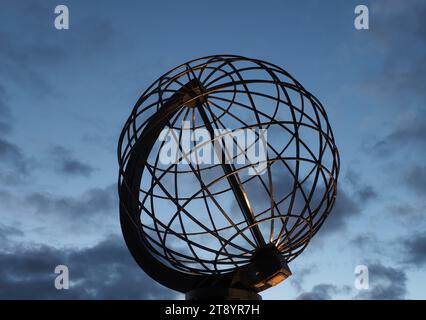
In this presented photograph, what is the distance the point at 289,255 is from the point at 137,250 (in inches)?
78.4

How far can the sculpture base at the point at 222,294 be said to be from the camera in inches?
237

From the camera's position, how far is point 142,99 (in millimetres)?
6559

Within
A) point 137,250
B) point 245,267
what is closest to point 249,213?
point 245,267

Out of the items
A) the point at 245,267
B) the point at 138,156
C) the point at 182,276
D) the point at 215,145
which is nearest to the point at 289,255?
the point at 245,267

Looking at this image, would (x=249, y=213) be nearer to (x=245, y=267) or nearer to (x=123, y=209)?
(x=245, y=267)

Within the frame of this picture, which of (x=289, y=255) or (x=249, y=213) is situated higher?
(x=249, y=213)

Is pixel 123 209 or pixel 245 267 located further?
pixel 123 209

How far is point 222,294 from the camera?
19.8ft

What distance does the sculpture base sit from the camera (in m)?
6.03
